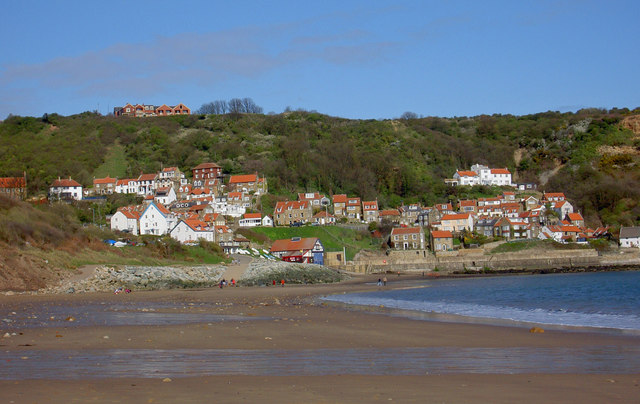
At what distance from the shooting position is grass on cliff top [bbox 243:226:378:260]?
65.1 meters

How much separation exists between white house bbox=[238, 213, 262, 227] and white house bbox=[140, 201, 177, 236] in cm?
905

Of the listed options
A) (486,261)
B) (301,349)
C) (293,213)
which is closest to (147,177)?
(293,213)

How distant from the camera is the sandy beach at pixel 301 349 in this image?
24.4 ft

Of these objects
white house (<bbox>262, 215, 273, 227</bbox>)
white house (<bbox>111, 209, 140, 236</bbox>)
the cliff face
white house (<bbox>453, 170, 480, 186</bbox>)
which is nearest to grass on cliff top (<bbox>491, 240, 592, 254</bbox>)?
white house (<bbox>262, 215, 273, 227</bbox>)

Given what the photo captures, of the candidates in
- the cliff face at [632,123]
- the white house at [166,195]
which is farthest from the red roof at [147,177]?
the cliff face at [632,123]

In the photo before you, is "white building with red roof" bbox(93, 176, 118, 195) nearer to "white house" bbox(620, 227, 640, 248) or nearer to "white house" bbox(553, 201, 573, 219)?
"white house" bbox(553, 201, 573, 219)

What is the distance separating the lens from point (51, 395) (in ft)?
23.7

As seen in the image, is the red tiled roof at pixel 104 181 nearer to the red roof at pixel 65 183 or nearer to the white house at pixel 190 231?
the red roof at pixel 65 183

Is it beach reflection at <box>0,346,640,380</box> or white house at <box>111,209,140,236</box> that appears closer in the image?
beach reflection at <box>0,346,640,380</box>

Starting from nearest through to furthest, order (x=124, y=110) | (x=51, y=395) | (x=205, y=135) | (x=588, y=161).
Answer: (x=51, y=395), (x=588, y=161), (x=205, y=135), (x=124, y=110)

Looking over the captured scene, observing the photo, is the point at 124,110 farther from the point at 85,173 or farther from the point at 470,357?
the point at 470,357

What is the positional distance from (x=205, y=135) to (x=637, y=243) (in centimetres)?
7304

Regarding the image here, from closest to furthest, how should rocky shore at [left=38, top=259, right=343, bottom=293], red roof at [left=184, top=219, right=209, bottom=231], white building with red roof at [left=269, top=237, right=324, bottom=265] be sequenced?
rocky shore at [left=38, top=259, right=343, bottom=293] → white building with red roof at [left=269, top=237, right=324, bottom=265] → red roof at [left=184, top=219, right=209, bottom=231]

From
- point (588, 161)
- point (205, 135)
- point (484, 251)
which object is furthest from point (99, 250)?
point (588, 161)
